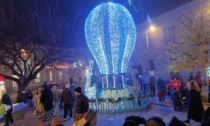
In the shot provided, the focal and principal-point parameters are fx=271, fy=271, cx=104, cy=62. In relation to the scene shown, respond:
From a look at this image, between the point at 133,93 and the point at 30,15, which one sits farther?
the point at 30,15

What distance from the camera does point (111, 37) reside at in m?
13.4

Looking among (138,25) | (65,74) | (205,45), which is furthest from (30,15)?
(65,74)

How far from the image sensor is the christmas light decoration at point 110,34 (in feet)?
43.9

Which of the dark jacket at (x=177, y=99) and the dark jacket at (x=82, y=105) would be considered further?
the dark jacket at (x=177, y=99)

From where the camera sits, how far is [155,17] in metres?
30.2

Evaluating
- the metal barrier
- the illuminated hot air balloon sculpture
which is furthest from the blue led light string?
the metal barrier

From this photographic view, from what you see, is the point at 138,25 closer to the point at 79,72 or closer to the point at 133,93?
the point at 79,72

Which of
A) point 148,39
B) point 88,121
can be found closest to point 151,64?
point 148,39

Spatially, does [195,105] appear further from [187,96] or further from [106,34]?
[106,34]

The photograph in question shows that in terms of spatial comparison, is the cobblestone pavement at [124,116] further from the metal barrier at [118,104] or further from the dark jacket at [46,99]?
the dark jacket at [46,99]

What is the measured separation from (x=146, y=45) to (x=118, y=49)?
782 inches

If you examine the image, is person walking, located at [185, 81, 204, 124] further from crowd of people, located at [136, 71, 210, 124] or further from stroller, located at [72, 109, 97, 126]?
stroller, located at [72, 109, 97, 126]

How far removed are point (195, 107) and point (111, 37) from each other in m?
6.07

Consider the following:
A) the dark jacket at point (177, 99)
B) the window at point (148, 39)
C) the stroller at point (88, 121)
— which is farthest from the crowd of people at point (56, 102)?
the window at point (148, 39)
